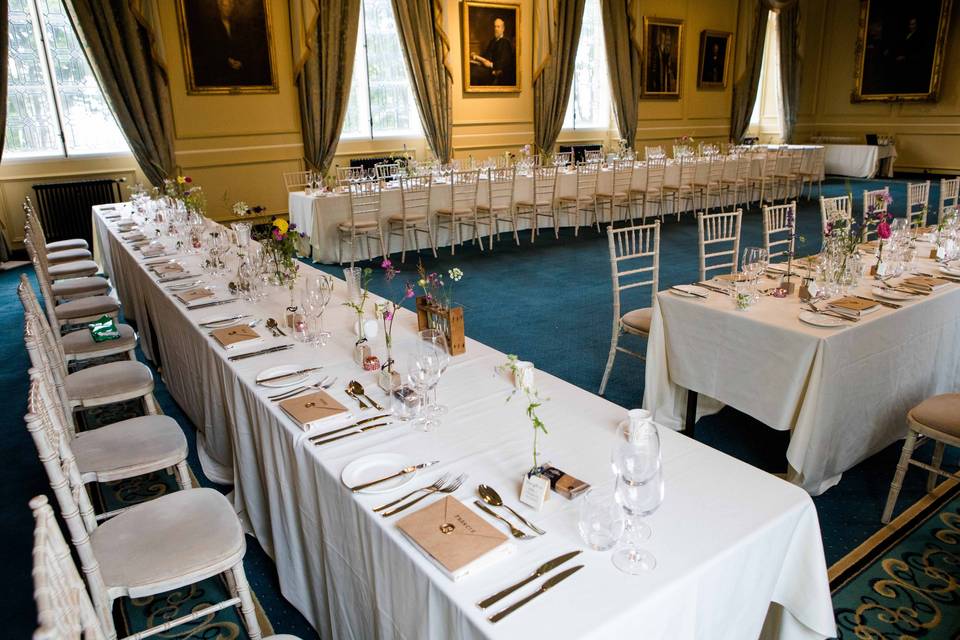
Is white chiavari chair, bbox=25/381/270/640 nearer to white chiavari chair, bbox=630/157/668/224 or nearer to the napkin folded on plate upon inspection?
the napkin folded on plate

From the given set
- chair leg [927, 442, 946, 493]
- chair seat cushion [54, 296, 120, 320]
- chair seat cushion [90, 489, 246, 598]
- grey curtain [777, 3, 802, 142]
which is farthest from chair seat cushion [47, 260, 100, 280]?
grey curtain [777, 3, 802, 142]

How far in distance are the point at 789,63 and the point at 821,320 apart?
14.5m

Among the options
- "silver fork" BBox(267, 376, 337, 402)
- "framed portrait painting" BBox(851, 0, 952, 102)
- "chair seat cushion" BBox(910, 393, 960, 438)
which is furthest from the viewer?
"framed portrait painting" BBox(851, 0, 952, 102)

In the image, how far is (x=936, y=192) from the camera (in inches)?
470

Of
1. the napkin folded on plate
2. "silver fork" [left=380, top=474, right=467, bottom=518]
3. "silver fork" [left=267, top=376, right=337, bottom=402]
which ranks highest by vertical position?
the napkin folded on plate

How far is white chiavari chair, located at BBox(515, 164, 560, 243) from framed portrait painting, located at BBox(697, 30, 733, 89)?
270 inches

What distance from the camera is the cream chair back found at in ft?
3.52

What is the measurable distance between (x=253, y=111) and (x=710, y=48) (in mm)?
9591

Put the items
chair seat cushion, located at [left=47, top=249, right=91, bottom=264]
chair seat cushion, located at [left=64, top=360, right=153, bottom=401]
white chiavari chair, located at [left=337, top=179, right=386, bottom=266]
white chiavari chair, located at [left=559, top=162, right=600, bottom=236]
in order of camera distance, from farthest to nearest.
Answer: white chiavari chair, located at [left=559, top=162, right=600, bottom=236]
white chiavari chair, located at [left=337, top=179, right=386, bottom=266]
chair seat cushion, located at [left=47, top=249, right=91, bottom=264]
chair seat cushion, located at [left=64, top=360, right=153, bottom=401]

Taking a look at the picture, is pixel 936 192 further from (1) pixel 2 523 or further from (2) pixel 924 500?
(1) pixel 2 523

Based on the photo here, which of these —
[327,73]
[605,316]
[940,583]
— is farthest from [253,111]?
[940,583]

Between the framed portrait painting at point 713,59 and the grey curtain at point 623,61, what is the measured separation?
186cm

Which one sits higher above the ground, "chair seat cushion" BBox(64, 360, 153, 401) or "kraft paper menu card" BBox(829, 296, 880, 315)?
"kraft paper menu card" BBox(829, 296, 880, 315)

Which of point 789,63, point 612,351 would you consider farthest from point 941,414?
point 789,63
